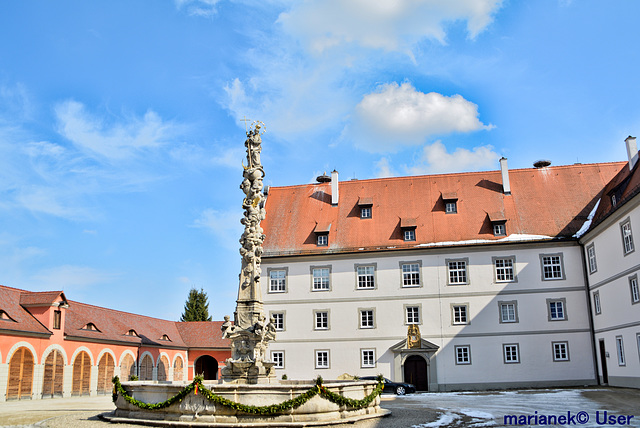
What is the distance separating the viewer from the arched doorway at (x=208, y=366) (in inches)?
1983

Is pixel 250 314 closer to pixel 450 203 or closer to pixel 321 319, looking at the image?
pixel 321 319

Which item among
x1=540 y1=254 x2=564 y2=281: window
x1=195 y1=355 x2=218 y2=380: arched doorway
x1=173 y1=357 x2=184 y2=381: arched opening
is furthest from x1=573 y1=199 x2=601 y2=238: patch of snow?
x1=173 y1=357 x2=184 y2=381: arched opening

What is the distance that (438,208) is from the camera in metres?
39.0

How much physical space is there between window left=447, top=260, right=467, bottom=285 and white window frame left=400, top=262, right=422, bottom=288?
6.19 feet

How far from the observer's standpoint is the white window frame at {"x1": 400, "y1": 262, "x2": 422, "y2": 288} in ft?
119

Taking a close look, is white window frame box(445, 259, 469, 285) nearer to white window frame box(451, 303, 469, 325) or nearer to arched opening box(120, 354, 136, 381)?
white window frame box(451, 303, 469, 325)

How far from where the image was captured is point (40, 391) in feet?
104

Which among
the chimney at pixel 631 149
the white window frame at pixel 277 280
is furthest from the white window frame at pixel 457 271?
the chimney at pixel 631 149

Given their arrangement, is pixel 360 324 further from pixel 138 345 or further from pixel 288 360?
pixel 138 345

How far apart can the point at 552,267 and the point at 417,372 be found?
34.0 feet

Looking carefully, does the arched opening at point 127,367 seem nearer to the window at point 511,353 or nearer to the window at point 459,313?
the window at point 459,313

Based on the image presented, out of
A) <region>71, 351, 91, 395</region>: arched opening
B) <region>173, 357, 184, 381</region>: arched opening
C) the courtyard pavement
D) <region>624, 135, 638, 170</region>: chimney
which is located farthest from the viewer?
<region>173, 357, 184, 381</region>: arched opening

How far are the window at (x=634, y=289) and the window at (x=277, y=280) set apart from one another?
65.0 ft

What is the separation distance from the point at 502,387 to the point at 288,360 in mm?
12992
